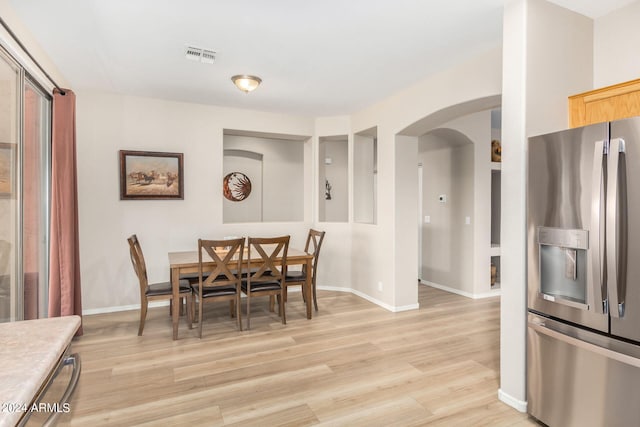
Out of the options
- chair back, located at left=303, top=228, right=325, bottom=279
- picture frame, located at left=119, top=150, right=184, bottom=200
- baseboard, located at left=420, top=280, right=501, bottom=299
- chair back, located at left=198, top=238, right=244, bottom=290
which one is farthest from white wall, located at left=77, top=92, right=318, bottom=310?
baseboard, located at left=420, top=280, right=501, bottom=299

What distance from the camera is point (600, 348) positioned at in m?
1.77

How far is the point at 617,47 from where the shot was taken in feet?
7.75

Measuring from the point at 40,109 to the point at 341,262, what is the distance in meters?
3.98

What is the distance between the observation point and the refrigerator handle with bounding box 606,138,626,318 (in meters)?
1.71

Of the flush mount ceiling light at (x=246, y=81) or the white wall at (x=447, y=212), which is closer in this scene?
the flush mount ceiling light at (x=246, y=81)

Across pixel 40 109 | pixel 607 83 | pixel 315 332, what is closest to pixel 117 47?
pixel 40 109

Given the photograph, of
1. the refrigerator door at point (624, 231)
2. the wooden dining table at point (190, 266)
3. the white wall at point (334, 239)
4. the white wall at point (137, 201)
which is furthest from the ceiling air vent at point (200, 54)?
the refrigerator door at point (624, 231)

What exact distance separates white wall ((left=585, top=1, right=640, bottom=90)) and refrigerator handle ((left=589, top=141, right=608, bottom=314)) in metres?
0.97

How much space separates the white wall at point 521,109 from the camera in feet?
7.22

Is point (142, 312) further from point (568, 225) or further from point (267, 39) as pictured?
point (568, 225)

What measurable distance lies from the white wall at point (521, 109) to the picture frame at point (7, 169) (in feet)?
11.2

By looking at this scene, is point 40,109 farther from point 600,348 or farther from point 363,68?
point 600,348

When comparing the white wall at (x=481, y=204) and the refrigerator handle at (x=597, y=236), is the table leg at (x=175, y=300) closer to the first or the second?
the refrigerator handle at (x=597, y=236)

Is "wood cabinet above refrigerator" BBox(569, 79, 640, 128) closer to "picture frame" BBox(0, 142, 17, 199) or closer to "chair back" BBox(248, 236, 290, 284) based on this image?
"chair back" BBox(248, 236, 290, 284)
